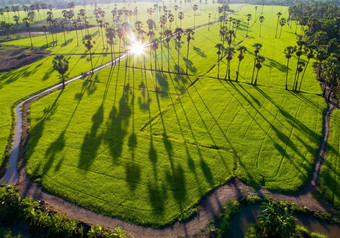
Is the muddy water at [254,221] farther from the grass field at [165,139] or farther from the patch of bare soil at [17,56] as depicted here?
the patch of bare soil at [17,56]

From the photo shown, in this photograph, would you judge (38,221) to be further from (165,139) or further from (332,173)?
(332,173)

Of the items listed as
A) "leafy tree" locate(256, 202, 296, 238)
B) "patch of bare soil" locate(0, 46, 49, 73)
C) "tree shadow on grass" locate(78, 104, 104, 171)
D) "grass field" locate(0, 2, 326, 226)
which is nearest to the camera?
"leafy tree" locate(256, 202, 296, 238)

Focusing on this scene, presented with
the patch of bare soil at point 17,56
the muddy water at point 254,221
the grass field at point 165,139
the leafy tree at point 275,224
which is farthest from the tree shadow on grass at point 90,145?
the patch of bare soil at point 17,56

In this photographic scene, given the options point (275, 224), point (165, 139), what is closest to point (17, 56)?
point (165, 139)

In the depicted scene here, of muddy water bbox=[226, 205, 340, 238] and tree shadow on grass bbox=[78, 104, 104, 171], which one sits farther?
tree shadow on grass bbox=[78, 104, 104, 171]

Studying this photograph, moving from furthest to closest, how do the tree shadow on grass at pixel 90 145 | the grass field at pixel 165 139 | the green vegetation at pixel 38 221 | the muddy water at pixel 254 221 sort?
the tree shadow on grass at pixel 90 145 → the grass field at pixel 165 139 → the muddy water at pixel 254 221 → the green vegetation at pixel 38 221

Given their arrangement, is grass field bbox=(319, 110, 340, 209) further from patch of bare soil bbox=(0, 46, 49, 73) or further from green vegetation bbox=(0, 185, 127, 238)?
patch of bare soil bbox=(0, 46, 49, 73)

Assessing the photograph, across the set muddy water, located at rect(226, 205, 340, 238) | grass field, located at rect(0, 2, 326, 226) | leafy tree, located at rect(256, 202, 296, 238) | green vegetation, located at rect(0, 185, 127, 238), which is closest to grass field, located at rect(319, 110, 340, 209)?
grass field, located at rect(0, 2, 326, 226)
